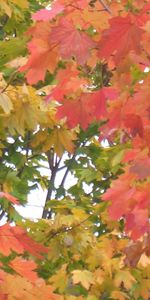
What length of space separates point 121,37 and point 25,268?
3.16 ft

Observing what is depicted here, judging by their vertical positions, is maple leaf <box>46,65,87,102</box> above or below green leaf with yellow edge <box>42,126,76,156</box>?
above

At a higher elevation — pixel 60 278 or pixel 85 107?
pixel 85 107

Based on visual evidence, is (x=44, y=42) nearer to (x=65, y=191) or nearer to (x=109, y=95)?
(x=109, y=95)

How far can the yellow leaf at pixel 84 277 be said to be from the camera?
339cm

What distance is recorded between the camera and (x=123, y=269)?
3621mm

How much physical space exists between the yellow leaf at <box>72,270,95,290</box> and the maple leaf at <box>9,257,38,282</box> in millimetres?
1215

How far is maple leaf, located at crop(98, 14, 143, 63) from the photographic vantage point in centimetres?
160

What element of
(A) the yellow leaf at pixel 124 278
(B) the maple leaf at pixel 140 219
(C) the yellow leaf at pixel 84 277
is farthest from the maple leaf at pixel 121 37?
(A) the yellow leaf at pixel 124 278

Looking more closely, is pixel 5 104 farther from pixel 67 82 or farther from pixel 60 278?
pixel 60 278

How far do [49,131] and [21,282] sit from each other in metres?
1.98

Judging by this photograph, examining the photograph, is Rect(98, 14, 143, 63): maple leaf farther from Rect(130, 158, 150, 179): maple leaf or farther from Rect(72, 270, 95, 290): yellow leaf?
Rect(72, 270, 95, 290): yellow leaf

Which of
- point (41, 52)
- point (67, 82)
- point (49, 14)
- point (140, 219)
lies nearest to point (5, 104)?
point (67, 82)

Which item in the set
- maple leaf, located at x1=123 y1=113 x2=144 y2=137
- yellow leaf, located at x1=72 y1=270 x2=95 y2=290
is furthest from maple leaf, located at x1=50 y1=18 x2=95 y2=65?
yellow leaf, located at x1=72 y1=270 x2=95 y2=290

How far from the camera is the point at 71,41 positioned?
64.0 inches
